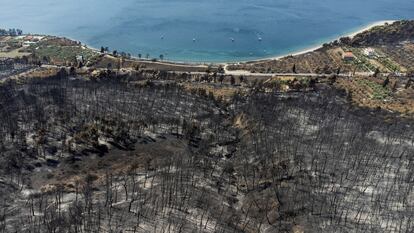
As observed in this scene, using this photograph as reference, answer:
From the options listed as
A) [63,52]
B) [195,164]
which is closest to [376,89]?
[195,164]

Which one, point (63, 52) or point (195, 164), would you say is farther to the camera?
point (63, 52)

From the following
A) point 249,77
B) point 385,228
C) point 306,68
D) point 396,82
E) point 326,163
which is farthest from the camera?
point 306,68

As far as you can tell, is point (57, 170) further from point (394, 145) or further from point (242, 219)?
point (394, 145)

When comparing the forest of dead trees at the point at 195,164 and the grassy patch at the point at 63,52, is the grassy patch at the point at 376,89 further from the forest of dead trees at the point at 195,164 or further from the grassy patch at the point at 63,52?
the grassy patch at the point at 63,52

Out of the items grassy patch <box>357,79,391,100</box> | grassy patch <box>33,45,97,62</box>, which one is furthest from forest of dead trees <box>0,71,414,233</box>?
grassy patch <box>33,45,97,62</box>

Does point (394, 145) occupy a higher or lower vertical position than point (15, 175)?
higher

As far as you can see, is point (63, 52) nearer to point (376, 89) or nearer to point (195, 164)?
point (376, 89)

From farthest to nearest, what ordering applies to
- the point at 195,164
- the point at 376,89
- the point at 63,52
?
1. the point at 63,52
2. the point at 376,89
3. the point at 195,164

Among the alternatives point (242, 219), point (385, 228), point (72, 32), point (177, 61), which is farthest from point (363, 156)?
point (72, 32)

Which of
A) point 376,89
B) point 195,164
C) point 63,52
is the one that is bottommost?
point 195,164
